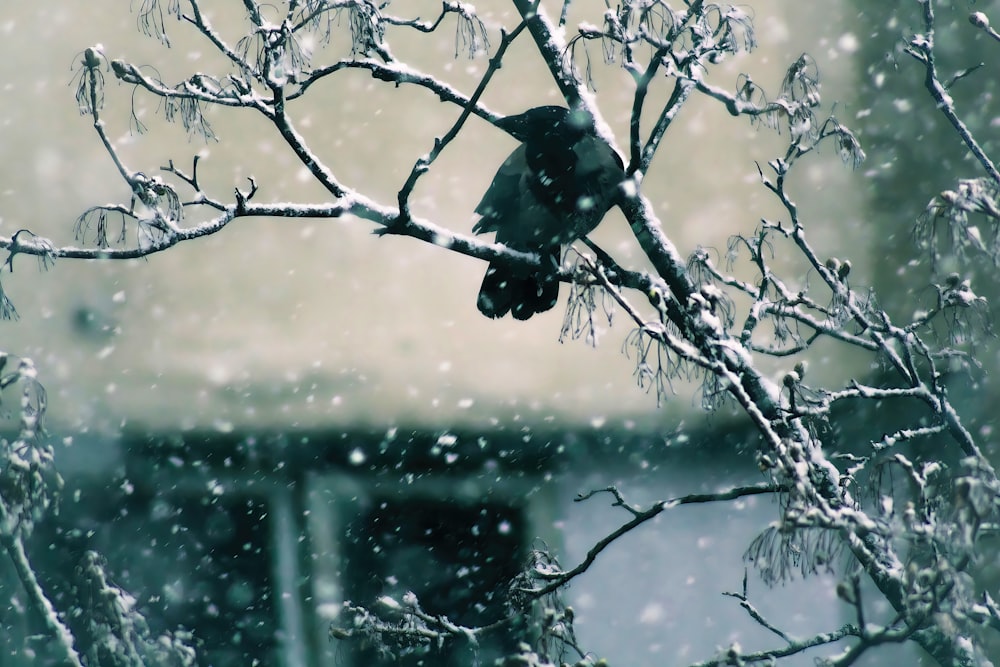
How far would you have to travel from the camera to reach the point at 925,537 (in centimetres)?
128

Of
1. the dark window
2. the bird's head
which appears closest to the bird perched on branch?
the bird's head

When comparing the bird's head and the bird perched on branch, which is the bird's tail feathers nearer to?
the bird perched on branch

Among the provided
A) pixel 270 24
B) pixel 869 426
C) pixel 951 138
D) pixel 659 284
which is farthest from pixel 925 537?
pixel 951 138

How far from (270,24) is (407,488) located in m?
3.24

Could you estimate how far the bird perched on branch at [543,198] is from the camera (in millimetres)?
2301

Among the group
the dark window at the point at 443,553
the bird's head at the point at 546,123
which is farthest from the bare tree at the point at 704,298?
the dark window at the point at 443,553

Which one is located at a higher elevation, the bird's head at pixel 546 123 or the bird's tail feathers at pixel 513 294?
the bird's head at pixel 546 123

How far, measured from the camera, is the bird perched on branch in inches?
90.6

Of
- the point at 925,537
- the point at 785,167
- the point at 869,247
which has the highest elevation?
the point at 869,247

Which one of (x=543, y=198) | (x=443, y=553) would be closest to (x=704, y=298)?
(x=543, y=198)

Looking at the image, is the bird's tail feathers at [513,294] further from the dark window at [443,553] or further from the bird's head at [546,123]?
the dark window at [443,553]

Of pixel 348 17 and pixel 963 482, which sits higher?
pixel 348 17

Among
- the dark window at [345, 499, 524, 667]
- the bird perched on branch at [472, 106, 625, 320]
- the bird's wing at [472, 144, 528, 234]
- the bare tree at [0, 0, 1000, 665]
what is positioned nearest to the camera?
the bare tree at [0, 0, 1000, 665]

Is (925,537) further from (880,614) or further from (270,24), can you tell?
(880,614)
